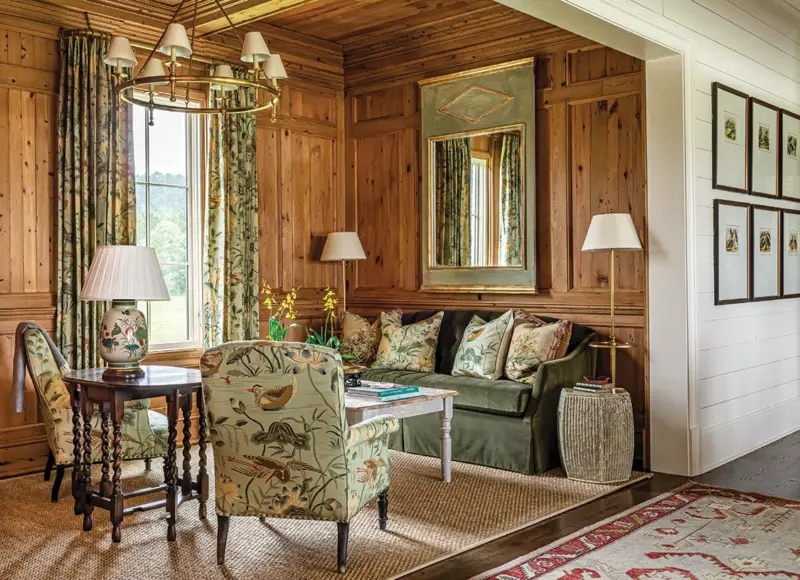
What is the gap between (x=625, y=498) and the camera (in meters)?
4.37

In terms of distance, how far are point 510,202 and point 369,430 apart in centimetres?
304

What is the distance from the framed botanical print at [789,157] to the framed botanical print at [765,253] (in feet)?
0.87

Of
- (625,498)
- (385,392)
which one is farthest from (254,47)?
(625,498)

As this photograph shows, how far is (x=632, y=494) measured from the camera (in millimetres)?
4449

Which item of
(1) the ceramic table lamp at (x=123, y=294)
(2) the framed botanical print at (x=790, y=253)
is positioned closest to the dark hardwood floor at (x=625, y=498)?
(2) the framed botanical print at (x=790, y=253)

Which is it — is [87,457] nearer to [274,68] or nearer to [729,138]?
[274,68]

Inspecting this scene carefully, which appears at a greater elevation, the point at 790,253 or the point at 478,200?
the point at 478,200

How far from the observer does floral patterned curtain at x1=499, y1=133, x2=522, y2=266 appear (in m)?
5.96

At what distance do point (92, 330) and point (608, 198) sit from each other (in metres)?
3.52

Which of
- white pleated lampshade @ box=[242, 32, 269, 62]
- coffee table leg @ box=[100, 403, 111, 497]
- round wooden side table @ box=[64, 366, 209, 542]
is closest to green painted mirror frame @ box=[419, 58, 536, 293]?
white pleated lampshade @ box=[242, 32, 269, 62]

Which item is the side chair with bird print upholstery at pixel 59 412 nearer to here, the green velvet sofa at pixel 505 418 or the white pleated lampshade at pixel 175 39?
the white pleated lampshade at pixel 175 39

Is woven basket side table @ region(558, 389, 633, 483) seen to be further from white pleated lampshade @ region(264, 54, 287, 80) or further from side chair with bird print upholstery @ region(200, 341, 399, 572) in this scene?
white pleated lampshade @ region(264, 54, 287, 80)

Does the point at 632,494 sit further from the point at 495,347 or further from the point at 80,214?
the point at 80,214

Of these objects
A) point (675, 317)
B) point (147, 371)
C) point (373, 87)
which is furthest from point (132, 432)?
point (373, 87)
